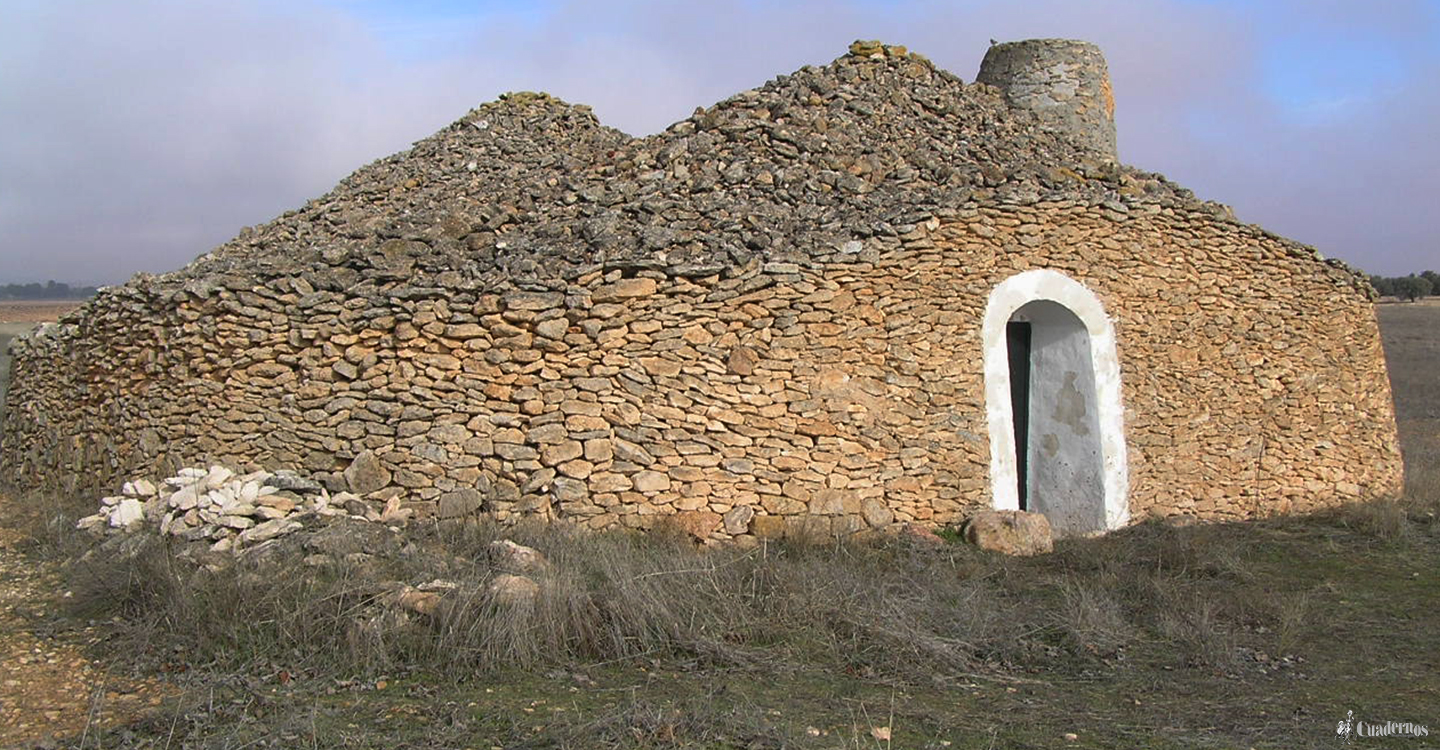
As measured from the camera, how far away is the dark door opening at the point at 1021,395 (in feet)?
26.8

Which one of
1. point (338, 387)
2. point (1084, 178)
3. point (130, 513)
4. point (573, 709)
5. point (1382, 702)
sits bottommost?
point (1382, 702)

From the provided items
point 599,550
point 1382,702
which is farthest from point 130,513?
point 1382,702

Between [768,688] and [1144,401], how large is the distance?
465 cm

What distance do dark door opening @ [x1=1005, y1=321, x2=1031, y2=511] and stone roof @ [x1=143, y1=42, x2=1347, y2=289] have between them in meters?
1.42

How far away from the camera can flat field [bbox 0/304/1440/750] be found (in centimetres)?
383

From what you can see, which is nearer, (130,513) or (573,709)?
(573,709)

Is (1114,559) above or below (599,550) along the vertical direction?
below

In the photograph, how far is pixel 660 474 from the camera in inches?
257

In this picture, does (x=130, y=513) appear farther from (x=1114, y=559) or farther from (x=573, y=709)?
(x=1114, y=559)

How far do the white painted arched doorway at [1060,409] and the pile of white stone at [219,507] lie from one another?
4486 millimetres

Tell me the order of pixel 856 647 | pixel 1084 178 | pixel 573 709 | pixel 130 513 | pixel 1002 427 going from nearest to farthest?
pixel 573 709 → pixel 856 647 → pixel 130 513 → pixel 1002 427 → pixel 1084 178

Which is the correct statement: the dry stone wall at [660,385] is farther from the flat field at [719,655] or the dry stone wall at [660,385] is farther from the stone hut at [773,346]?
the flat field at [719,655]

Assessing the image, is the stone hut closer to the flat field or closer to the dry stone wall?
the dry stone wall

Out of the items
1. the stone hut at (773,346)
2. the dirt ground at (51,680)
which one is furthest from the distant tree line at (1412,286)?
the dirt ground at (51,680)
